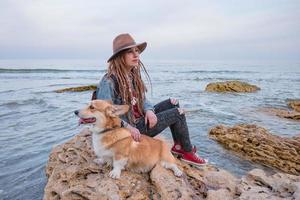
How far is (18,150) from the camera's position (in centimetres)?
735

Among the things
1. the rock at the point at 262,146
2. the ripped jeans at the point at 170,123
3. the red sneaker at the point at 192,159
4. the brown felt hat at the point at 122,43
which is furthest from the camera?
the rock at the point at 262,146

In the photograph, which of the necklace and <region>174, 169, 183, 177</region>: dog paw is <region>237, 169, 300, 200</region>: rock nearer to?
<region>174, 169, 183, 177</region>: dog paw

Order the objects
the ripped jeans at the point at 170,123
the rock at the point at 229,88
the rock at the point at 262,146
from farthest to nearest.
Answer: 1. the rock at the point at 229,88
2. the rock at the point at 262,146
3. the ripped jeans at the point at 170,123

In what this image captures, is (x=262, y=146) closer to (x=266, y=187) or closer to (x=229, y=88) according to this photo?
(x=266, y=187)

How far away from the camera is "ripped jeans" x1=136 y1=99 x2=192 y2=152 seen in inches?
186

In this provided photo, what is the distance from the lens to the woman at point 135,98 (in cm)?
441

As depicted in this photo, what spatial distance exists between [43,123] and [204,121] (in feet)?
18.2

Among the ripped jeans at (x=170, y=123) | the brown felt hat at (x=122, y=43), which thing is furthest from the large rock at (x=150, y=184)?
the brown felt hat at (x=122, y=43)

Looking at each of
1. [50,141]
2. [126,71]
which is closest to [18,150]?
[50,141]

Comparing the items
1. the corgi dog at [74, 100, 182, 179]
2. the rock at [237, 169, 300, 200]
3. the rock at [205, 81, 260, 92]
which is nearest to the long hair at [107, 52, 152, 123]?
the corgi dog at [74, 100, 182, 179]

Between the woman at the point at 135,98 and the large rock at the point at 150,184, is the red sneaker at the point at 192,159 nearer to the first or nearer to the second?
the woman at the point at 135,98

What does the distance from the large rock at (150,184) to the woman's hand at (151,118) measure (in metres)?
0.74

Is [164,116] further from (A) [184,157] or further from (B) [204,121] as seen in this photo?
(B) [204,121]

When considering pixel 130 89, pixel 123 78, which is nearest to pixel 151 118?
pixel 130 89
